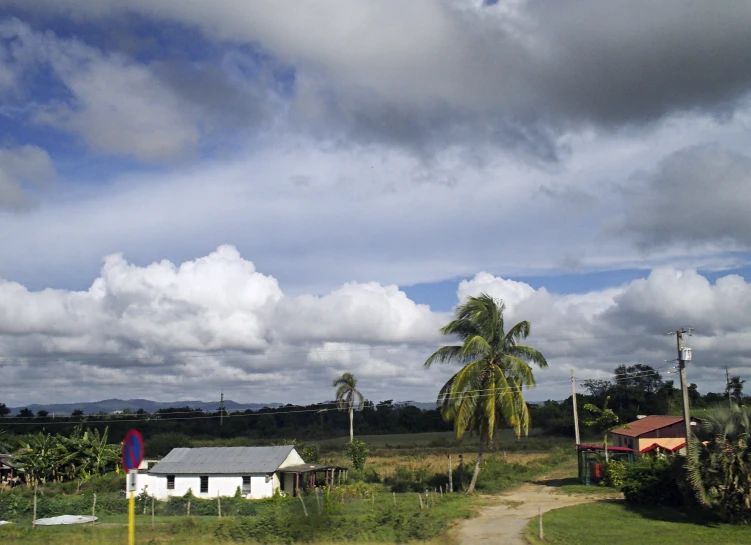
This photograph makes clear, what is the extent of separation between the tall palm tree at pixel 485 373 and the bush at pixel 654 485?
5.82m

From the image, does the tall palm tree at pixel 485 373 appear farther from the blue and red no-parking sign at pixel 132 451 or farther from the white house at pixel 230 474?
the blue and red no-parking sign at pixel 132 451

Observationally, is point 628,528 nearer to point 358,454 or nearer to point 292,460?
point 292,460

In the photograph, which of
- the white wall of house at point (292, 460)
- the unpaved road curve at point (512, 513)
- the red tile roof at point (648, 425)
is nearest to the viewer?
the unpaved road curve at point (512, 513)

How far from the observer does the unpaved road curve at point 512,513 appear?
2253 centimetres

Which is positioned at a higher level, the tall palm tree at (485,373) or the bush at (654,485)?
the tall palm tree at (485,373)

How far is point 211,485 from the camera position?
41438 mm

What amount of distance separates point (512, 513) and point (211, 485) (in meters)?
20.7

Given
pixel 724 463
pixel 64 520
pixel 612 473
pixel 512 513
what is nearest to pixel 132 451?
pixel 724 463

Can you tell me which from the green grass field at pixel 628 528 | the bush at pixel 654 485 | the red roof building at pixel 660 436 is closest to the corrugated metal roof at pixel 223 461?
the green grass field at pixel 628 528

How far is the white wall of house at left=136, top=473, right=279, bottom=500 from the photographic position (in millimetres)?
40719

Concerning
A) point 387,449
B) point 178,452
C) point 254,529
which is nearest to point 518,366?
point 254,529

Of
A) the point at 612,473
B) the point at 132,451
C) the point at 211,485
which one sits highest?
the point at 132,451

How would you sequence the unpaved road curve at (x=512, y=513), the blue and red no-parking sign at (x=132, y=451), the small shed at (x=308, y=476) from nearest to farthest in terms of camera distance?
the blue and red no-parking sign at (x=132, y=451) → the unpaved road curve at (x=512, y=513) → the small shed at (x=308, y=476)

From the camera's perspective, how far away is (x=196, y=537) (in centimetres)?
2312
